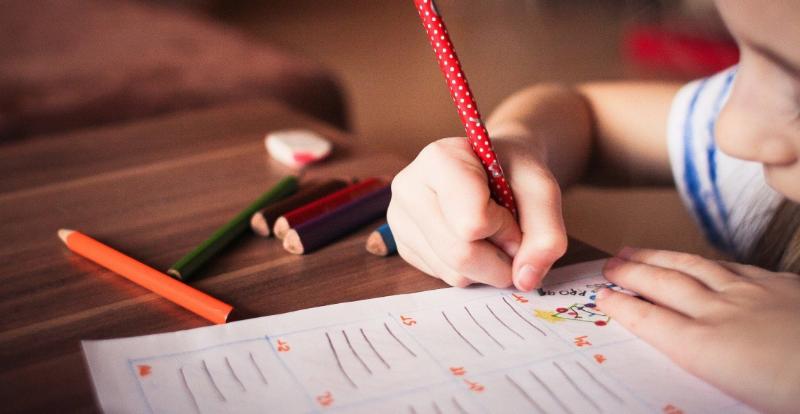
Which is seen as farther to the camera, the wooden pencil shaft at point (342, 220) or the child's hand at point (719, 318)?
the wooden pencil shaft at point (342, 220)

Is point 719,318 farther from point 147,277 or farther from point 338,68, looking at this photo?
A: point 338,68

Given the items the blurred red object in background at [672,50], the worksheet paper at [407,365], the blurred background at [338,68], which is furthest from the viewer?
the blurred red object in background at [672,50]

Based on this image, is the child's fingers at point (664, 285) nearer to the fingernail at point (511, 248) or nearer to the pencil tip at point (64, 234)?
the fingernail at point (511, 248)

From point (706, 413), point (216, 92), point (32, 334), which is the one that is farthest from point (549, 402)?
point (216, 92)

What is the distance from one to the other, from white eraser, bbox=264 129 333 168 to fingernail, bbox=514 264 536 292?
30 centimetres

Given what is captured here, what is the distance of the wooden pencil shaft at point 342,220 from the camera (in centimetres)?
52

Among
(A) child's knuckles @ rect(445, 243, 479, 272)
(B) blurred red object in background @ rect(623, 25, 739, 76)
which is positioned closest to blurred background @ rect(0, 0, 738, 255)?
(B) blurred red object in background @ rect(623, 25, 739, 76)

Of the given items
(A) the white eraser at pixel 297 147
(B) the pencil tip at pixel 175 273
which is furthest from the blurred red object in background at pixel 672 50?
(B) the pencil tip at pixel 175 273

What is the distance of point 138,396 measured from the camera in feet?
1.17

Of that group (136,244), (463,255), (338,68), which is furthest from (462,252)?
(338,68)

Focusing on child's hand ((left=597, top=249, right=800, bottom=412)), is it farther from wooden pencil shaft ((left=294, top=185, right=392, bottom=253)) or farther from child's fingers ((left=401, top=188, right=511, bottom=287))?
wooden pencil shaft ((left=294, top=185, right=392, bottom=253))

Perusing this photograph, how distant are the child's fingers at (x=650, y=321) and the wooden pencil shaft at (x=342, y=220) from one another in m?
0.19

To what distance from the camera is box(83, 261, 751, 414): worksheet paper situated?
0.36 m

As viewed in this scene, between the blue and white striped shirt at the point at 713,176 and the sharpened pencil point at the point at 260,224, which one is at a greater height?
the sharpened pencil point at the point at 260,224
